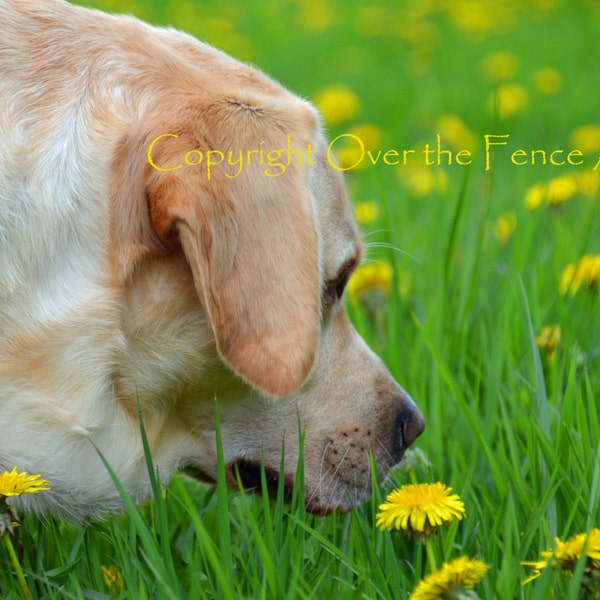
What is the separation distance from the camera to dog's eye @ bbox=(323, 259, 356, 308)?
1.95 meters

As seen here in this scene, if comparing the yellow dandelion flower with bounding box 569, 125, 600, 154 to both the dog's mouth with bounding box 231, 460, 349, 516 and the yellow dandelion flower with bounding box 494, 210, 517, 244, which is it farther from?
the dog's mouth with bounding box 231, 460, 349, 516

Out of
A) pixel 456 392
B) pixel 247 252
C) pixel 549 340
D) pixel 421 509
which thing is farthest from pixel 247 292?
pixel 549 340

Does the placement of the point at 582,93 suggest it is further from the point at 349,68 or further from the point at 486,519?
the point at 486,519

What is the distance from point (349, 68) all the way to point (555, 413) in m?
4.64

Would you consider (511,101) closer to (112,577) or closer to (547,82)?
(547,82)

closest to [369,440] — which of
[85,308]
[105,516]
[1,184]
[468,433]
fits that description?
[468,433]

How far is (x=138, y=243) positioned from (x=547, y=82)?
4.00 m

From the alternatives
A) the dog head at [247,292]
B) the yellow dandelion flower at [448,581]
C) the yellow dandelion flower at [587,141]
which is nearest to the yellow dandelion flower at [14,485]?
the dog head at [247,292]

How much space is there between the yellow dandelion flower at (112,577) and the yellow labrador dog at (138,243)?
193 millimetres

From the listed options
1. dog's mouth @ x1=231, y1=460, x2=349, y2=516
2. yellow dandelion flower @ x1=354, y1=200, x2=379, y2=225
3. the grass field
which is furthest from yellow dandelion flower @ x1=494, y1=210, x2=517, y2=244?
dog's mouth @ x1=231, y1=460, x2=349, y2=516

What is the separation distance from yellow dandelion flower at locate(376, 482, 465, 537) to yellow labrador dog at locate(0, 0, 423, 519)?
25cm

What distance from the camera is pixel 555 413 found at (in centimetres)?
195

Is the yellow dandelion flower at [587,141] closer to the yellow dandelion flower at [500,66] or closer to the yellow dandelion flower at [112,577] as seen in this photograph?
the yellow dandelion flower at [500,66]

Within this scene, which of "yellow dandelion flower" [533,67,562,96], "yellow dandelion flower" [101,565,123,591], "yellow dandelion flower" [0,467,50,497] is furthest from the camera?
"yellow dandelion flower" [533,67,562,96]
